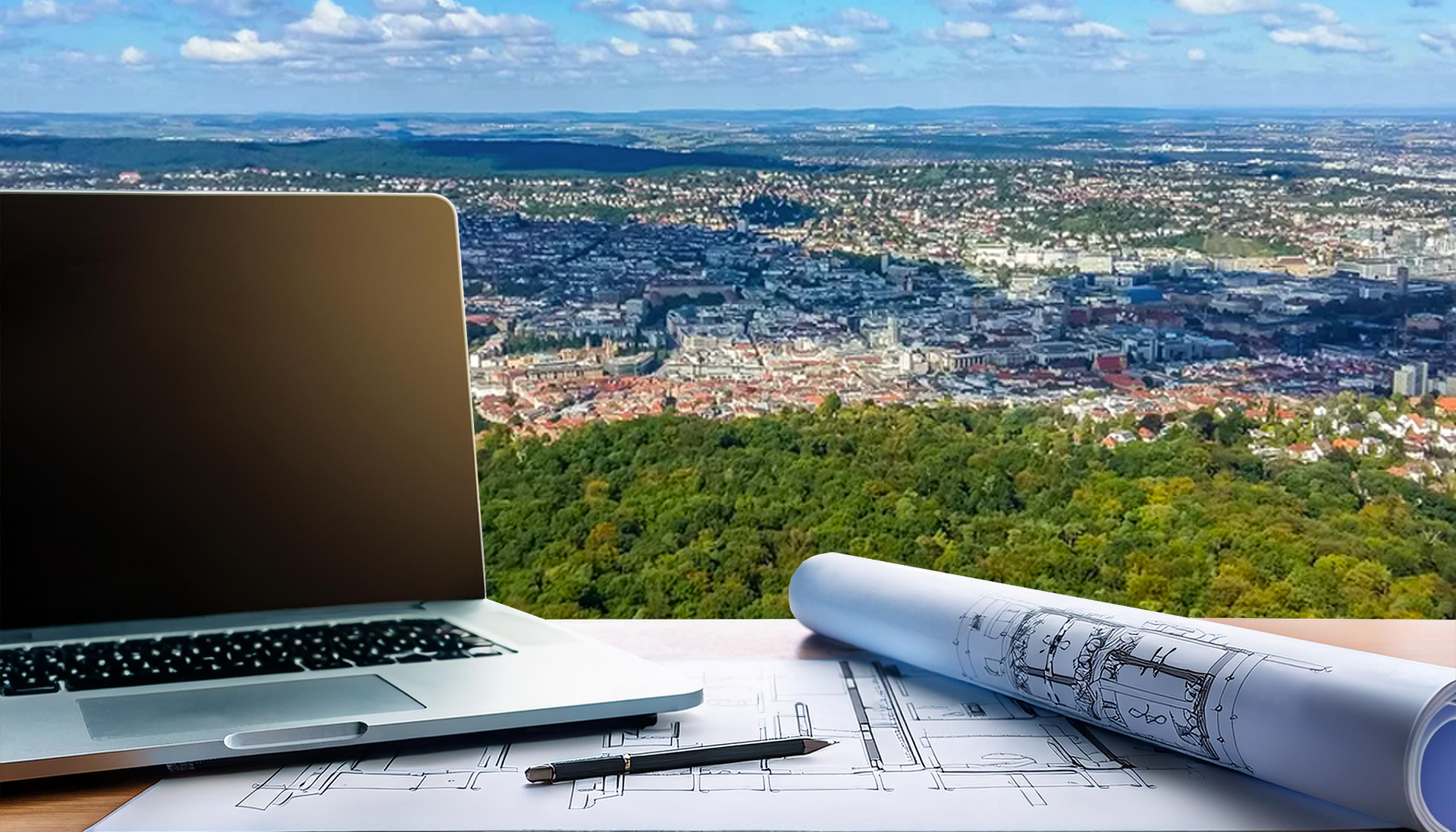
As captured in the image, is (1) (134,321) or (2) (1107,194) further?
(2) (1107,194)

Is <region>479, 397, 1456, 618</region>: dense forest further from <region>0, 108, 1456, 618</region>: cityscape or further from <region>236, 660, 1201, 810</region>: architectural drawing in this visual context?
<region>236, 660, 1201, 810</region>: architectural drawing

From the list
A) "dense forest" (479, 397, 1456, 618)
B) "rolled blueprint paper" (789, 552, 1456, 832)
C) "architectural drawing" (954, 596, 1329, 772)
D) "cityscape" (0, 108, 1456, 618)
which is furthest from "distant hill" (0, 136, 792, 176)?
"architectural drawing" (954, 596, 1329, 772)

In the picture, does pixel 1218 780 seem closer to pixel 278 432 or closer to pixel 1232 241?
pixel 278 432

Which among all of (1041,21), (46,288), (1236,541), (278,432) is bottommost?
(1236,541)

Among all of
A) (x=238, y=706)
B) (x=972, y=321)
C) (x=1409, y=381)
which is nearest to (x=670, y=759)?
(x=238, y=706)

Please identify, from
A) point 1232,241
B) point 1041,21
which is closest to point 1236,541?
point 1232,241
